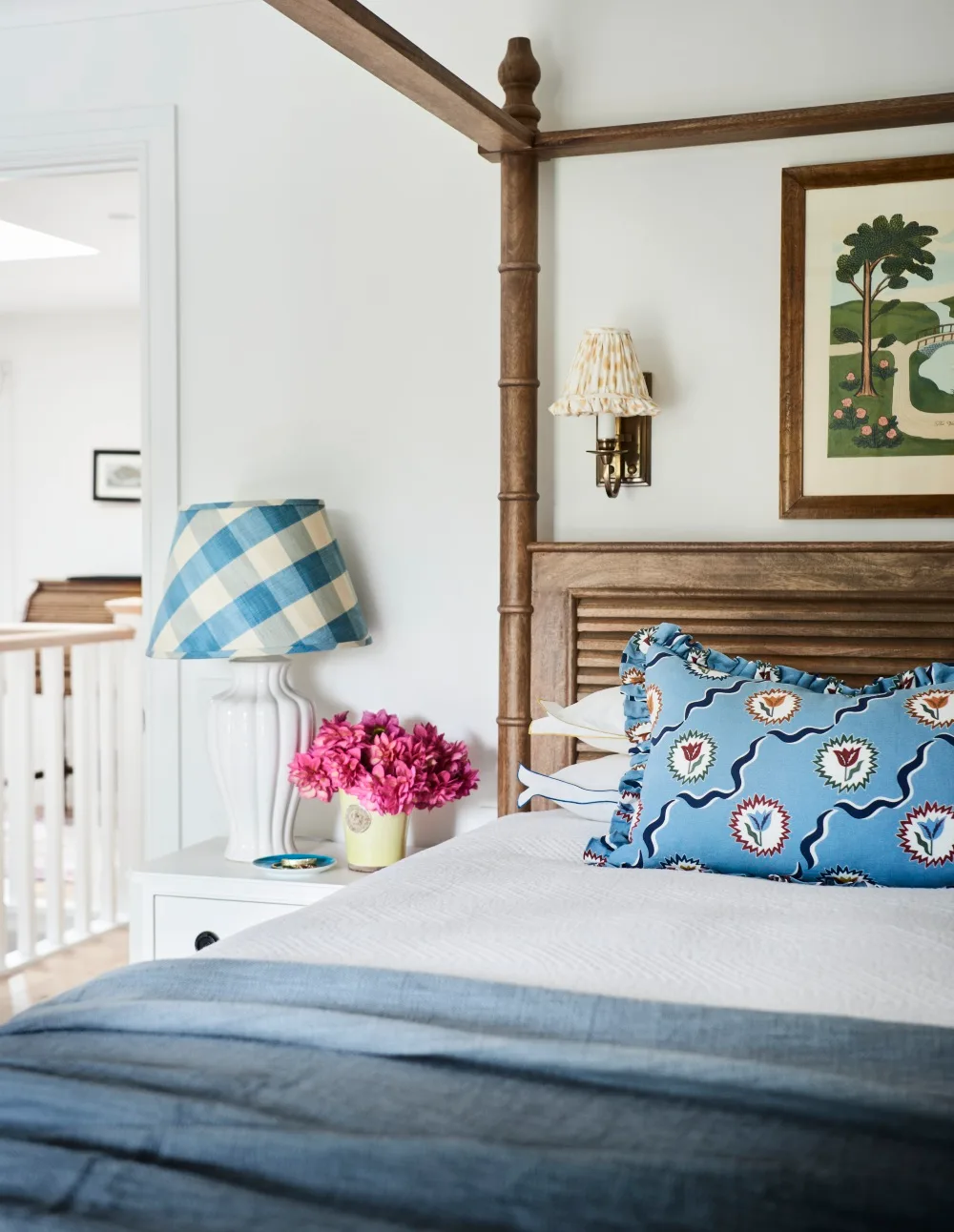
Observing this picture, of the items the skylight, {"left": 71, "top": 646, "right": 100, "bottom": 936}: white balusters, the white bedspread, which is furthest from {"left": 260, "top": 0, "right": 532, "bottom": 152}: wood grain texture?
the skylight

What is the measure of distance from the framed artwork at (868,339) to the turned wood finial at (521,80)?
0.54 meters

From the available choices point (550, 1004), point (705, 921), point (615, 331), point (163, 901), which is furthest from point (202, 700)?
point (550, 1004)

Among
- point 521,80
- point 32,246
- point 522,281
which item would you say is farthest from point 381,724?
point 32,246

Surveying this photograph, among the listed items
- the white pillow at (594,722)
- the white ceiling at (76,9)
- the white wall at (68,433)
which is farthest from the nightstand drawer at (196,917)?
the white wall at (68,433)

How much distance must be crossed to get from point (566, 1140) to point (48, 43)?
9.80 feet

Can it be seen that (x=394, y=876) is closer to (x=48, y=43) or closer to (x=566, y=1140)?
(x=566, y=1140)

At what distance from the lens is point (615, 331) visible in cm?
269

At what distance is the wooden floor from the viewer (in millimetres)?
3578

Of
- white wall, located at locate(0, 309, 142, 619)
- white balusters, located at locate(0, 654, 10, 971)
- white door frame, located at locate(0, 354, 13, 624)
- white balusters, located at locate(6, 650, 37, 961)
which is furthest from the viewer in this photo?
white door frame, located at locate(0, 354, 13, 624)

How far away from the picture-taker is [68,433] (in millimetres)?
7523

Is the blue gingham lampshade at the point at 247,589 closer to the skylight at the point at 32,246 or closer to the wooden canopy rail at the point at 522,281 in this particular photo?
the wooden canopy rail at the point at 522,281

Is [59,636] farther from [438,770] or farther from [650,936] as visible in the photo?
[650,936]

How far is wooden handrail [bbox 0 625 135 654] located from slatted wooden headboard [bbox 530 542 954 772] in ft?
5.71

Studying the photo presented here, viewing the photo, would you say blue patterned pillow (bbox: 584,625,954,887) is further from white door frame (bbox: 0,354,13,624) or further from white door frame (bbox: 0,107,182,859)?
white door frame (bbox: 0,354,13,624)
